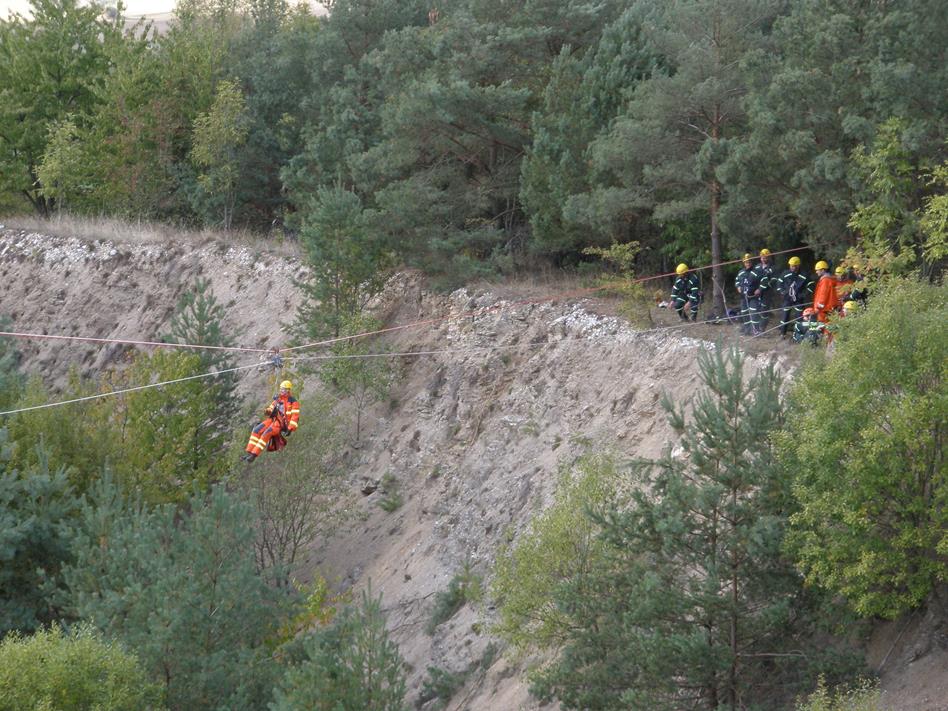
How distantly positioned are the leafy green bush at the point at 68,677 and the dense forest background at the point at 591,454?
60 mm

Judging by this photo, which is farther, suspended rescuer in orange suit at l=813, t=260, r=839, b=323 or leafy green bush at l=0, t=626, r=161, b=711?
suspended rescuer in orange suit at l=813, t=260, r=839, b=323

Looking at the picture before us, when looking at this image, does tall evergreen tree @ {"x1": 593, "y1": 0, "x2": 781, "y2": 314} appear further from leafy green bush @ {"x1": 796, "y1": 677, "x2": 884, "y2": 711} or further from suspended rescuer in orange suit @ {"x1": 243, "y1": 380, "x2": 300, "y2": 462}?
leafy green bush @ {"x1": 796, "y1": 677, "x2": 884, "y2": 711}

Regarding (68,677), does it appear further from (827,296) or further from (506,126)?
(506,126)


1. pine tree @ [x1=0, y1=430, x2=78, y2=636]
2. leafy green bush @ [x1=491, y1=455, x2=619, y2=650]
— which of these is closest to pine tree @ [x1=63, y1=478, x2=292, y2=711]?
pine tree @ [x1=0, y1=430, x2=78, y2=636]

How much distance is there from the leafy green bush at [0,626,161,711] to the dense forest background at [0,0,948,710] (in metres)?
0.06

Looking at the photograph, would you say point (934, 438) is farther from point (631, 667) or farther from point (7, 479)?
point (7, 479)

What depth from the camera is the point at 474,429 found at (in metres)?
30.0

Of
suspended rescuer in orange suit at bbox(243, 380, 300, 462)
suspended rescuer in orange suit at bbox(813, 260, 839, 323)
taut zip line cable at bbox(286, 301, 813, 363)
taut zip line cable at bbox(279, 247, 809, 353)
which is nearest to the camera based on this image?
suspended rescuer in orange suit at bbox(813, 260, 839, 323)

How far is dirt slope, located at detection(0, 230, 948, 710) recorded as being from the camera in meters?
25.1

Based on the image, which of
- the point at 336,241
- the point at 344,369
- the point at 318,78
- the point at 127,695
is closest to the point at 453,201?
the point at 336,241

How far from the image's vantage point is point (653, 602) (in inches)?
665

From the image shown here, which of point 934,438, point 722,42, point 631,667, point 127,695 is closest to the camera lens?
point 934,438

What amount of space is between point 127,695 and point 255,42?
37989 mm

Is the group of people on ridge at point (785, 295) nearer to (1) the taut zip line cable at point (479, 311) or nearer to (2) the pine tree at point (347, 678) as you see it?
(1) the taut zip line cable at point (479, 311)
